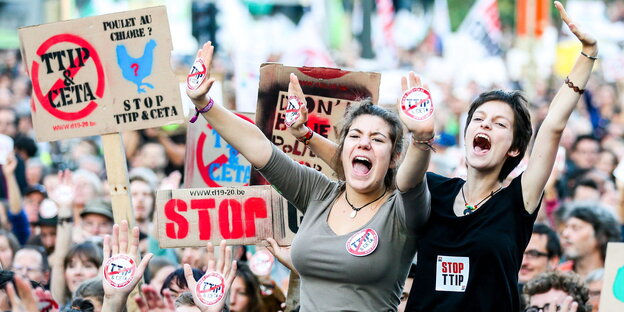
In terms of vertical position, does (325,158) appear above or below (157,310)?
above

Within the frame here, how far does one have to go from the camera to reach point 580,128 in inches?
550

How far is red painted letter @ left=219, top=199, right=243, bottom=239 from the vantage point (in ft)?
16.6

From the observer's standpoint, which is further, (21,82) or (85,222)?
(21,82)

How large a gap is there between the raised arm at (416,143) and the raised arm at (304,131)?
28.1 inches

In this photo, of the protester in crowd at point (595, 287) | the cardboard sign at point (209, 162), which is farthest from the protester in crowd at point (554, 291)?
the cardboard sign at point (209, 162)

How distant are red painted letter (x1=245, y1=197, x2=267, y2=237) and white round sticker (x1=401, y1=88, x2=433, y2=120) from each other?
4.98ft

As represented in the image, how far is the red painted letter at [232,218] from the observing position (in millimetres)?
5062

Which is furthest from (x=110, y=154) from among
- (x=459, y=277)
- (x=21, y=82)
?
(x=21, y=82)

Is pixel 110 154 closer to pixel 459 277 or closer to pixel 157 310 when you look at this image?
pixel 157 310

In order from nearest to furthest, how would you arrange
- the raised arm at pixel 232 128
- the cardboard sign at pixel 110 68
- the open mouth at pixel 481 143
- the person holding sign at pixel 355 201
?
1. the person holding sign at pixel 355 201
2. the open mouth at pixel 481 143
3. the raised arm at pixel 232 128
4. the cardboard sign at pixel 110 68

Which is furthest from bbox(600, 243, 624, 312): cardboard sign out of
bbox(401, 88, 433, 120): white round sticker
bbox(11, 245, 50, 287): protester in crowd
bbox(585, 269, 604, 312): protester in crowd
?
bbox(11, 245, 50, 287): protester in crowd

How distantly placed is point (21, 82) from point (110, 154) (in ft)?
36.8

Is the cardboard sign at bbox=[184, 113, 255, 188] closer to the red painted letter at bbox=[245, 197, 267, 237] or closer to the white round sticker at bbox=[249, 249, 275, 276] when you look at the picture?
the white round sticker at bbox=[249, 249, 275, 276]

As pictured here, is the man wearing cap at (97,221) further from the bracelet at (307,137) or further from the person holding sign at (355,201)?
the person holding sign at (355,201)
